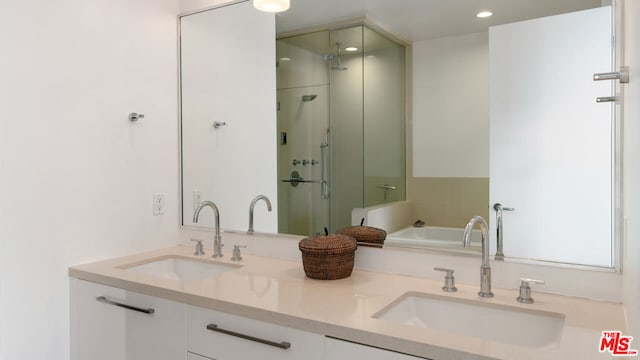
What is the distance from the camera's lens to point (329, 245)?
1.62 meters

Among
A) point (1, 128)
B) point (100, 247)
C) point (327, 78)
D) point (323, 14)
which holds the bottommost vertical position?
point (100, 247)

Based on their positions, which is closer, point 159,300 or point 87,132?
point 159,300

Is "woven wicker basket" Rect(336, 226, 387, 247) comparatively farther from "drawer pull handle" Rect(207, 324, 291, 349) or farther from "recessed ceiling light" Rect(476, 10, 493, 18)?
"recessed ceiling light" Rect(476, 10, 493, 18)

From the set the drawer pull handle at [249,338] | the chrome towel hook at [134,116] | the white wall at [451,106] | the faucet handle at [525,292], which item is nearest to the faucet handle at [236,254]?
the drawer pull handle at [249,338]

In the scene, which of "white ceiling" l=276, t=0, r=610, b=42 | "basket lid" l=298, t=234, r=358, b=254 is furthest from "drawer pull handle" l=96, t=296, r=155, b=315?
"white ceiling" l=276, t=0, r=610, b=42

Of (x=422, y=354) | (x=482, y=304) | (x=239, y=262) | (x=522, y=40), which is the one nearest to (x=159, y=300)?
(x=239, y=262)

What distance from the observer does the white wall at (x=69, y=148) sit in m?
1.62

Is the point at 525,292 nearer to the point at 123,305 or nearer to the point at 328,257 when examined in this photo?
the point at 328,257

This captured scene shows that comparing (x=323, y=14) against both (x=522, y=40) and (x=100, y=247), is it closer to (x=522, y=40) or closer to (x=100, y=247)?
(x=522, y=40)

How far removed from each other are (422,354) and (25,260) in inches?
59.0

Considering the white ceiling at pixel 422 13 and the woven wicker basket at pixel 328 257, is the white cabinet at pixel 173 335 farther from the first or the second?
the white ceiling at pixel 422 13

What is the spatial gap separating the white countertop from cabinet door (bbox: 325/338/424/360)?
0.02m

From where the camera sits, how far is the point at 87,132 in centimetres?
187

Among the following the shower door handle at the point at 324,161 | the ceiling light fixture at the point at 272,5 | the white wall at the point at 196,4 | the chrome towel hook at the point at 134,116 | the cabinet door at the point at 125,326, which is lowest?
the cabinet door at the point at 125,326
